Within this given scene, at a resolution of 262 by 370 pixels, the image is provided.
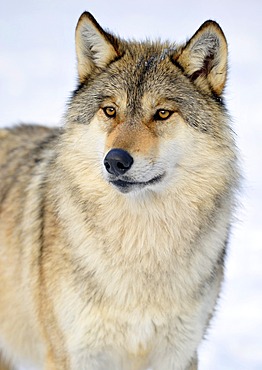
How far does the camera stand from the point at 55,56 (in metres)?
14.8

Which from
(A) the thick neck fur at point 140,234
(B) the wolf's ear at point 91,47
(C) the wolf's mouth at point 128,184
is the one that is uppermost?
(B) the wolf's ear at point 91,47

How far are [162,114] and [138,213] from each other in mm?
599

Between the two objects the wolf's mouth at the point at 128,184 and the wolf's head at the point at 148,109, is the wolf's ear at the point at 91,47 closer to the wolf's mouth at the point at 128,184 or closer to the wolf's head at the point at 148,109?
the wolf's head at the point at 148,109

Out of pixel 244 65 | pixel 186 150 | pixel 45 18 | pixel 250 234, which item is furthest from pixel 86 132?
pixel 45 18

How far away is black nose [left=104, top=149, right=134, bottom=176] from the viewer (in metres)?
4.19

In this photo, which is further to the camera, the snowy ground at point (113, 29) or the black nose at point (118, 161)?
the snowy ground at point (113, 29)

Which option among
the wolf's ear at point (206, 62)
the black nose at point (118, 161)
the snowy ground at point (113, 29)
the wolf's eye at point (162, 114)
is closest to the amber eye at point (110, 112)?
the wolf's eye at point (162, 114)

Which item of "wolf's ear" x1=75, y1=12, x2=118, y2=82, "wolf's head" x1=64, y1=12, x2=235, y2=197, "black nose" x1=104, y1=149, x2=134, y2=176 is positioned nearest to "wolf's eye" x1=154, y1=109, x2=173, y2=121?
"wolf's head" x1=64, y1=12, x2=235, y2=197

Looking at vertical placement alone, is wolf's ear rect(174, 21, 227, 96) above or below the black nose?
above

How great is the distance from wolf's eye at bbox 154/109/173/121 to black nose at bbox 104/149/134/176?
0.38 m

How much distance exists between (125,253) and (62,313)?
508mm

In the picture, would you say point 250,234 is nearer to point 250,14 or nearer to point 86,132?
point 86,132

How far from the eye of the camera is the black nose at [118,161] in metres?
4.19

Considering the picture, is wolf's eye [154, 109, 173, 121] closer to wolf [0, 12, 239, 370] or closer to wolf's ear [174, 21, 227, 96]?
wolf [0, 12, 239, 370]
